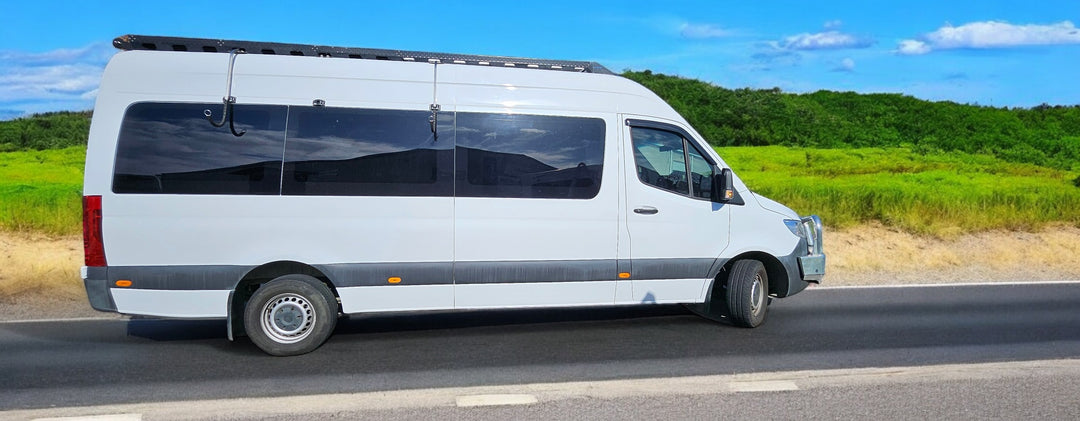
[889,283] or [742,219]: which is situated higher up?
[742,219]

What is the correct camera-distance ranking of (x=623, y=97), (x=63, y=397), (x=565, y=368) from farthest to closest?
(x=623, y=97), (x=565, y=368), (x=63, y=397)

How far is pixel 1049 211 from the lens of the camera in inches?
752

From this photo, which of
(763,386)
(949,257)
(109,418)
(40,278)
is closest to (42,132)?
(40,278)

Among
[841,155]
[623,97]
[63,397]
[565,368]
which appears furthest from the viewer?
[841,155]

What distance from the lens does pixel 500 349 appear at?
7.90 m

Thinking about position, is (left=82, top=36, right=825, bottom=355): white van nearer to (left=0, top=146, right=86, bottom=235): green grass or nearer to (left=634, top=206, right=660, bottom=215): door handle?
(left=634, top=206, right=660, bottom=215): door handle

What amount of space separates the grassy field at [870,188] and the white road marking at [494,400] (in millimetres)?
12315

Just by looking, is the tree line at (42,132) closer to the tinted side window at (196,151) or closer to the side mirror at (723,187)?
the tinted side window at (196,151)

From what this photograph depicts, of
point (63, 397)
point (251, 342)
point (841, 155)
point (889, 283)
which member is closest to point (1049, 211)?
point (889, 283)

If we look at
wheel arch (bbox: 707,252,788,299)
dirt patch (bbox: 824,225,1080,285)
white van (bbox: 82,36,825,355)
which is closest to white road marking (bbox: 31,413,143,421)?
white van (bbox: 82,36,825,355)

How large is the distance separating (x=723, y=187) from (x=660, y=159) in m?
0.64

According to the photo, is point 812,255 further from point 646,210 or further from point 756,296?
point 646,210

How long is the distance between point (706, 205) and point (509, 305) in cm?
210

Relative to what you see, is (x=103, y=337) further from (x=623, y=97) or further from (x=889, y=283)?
(x=889, y=283)
